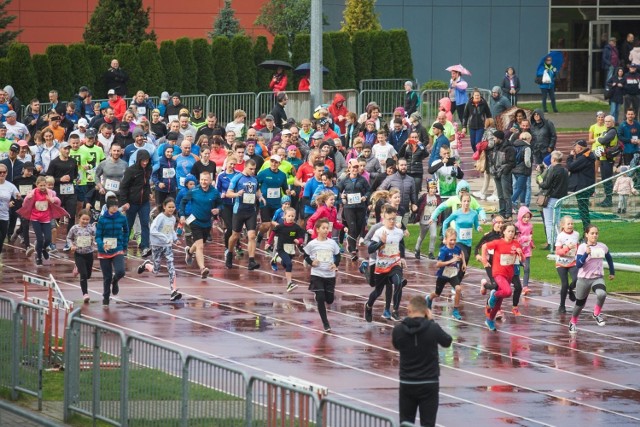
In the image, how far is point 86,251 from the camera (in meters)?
23.4

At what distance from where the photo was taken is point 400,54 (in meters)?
48.0

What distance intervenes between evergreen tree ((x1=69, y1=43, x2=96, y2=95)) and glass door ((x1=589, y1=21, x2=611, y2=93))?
64.4ft

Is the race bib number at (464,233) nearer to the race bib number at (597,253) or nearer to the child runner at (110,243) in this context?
the race bib number at (597,253)

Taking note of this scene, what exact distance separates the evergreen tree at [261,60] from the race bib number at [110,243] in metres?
22.6

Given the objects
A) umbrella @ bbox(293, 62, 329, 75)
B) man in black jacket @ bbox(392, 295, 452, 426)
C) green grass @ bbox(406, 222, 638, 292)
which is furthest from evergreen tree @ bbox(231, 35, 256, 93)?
man in black jacket @ bbox(392, 295, 452, 426)

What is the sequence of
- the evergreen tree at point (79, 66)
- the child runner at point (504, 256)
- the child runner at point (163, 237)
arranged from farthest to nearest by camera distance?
the evergreen tree at point (79, 66), the child runner at point (163, 237), the child runner at point (504, 256)

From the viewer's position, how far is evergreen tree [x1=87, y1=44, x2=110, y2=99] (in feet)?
135

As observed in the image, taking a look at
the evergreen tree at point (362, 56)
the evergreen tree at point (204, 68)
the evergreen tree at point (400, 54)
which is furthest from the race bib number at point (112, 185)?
the evergreen tree at point (400, 54)

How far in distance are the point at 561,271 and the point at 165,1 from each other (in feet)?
117

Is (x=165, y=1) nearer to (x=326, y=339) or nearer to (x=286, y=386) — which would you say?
(x=326, y=339)

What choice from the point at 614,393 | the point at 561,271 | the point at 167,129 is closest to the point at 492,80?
the point at 167,129

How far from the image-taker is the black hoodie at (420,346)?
49.3 feet

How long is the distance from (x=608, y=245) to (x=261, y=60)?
18.2 m

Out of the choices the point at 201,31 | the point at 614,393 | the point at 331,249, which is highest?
the point at 201,31
